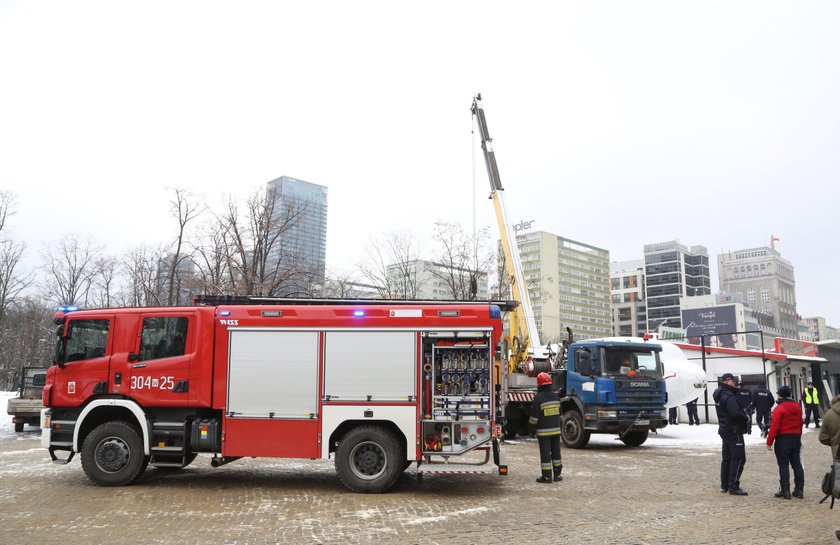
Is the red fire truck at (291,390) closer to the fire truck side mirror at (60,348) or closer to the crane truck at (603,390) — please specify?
the fire truck side mirror at (60,348)

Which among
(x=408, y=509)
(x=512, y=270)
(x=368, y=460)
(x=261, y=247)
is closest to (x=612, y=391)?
(x=512, y=270)

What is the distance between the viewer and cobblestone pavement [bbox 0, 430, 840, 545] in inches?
278

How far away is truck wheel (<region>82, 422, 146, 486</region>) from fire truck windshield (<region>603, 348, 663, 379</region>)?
1113cm

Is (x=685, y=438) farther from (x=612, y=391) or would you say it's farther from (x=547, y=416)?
(x=547, y=416)

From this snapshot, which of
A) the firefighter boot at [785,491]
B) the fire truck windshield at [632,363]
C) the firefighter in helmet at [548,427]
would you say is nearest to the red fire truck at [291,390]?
the firefighter in helmet at [548,427]

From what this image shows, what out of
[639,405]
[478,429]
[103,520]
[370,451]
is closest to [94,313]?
[103,520]

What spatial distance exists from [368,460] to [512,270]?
479 inches

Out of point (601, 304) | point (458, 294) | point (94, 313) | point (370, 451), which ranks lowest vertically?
point (370, 451)

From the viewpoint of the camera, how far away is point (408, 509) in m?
8.45

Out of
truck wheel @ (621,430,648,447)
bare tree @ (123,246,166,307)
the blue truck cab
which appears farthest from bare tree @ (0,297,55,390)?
truck wheel @ (621,430,648,447)

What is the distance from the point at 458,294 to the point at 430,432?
30408mm

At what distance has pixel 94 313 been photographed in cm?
1050

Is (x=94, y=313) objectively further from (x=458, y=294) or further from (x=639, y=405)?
(x=458, y=294)

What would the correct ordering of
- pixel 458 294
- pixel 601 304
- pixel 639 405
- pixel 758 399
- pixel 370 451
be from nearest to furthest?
pixel 370 451 < pixel 639 405 < pixel 758 399 < pixel 458 294 < pixel 601 304
